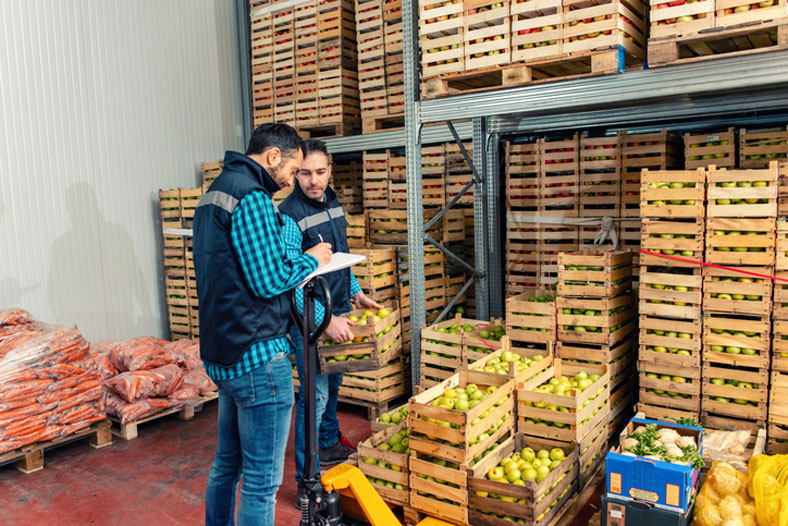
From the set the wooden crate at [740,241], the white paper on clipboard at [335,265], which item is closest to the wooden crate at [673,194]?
the wooden crate at [740,241]

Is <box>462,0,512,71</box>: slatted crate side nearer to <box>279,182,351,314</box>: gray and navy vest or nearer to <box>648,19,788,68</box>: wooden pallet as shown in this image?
<box>648,19,788,68</box>: wooden pallet

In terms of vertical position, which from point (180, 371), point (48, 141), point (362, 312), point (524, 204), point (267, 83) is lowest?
point (180, 371)

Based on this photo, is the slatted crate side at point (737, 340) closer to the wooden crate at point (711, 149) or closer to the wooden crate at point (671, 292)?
the wooden crate at point (671, 292)

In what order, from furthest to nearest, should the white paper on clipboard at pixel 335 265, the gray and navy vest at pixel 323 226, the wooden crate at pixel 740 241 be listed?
the gray and navy vest at pixel 323 226
the wooden crate at pixel 740 241
the white paper on clipboard at pixel 335 265

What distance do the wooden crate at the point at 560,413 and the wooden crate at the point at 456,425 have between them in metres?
0.13

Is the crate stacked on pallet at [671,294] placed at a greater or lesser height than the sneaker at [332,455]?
greater

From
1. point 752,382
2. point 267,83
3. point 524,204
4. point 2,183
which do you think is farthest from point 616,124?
point 2,183

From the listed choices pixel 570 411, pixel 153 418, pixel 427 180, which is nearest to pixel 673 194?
pixel 570 411

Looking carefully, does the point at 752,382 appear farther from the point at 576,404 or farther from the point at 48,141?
the point at 48,141

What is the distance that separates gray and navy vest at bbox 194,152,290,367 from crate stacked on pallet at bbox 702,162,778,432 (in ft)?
12.1

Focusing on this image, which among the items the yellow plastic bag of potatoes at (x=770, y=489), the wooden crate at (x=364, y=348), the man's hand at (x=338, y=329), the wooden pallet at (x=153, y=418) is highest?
the man's hand at (x=338, y=329)

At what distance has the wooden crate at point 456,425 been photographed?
3.97 metres

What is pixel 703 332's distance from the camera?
5172 millimetres

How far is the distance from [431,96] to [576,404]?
10.4 feet
